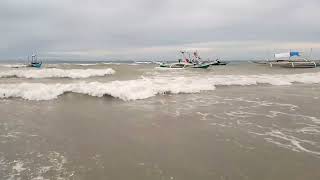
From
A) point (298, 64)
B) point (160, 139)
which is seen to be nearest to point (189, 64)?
point (298, 64)

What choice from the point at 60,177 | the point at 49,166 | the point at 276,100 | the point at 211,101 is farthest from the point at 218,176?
the point at 276,100

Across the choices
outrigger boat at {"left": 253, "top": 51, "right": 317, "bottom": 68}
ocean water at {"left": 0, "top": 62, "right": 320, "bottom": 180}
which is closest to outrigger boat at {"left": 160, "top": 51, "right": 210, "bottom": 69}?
outrigger boat at {"left": 253, "top": 51, "right": 317, "bottom": 68}

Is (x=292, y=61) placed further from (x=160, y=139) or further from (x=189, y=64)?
(x=160, y=139)

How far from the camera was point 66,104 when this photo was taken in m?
12.5

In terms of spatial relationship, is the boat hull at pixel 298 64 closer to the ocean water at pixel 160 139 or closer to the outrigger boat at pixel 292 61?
the outrigger boat at pixel 292 61

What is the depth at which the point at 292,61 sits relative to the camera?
60156mm

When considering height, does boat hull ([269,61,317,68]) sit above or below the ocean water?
above

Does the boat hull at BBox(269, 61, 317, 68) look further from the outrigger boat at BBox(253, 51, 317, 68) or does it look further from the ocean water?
the ocean water

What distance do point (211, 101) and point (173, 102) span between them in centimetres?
165

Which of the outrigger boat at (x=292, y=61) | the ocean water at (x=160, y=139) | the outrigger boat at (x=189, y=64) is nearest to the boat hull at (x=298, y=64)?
the outrigger boat at (x=292, y=61)

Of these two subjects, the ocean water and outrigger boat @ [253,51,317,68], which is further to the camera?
outrigger boat @ [253,51,317,68]

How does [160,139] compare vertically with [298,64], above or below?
below

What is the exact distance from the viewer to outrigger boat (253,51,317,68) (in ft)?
185

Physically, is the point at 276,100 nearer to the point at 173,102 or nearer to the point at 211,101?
the point at 211,101
